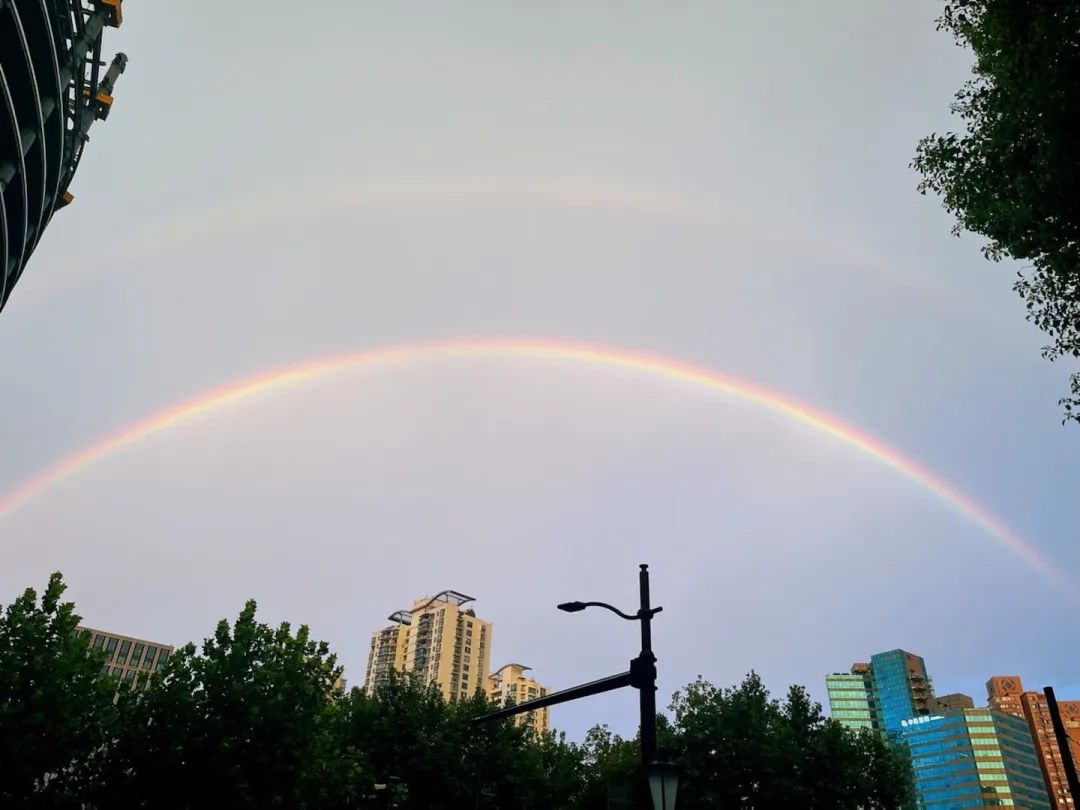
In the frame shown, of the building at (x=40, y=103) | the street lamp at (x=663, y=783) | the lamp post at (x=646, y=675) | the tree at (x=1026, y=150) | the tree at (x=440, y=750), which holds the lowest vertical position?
the street lamp at (x=663, y=783)

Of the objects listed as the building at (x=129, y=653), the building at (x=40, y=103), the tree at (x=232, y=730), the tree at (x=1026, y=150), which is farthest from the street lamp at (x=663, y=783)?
the building at (x=129, y=653)

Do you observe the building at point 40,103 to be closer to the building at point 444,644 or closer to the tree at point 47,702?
the tree at point 47,702

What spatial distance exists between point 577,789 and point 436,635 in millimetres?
137727

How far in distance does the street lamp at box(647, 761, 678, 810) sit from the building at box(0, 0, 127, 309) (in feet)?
73.7

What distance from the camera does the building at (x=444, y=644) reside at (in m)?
172

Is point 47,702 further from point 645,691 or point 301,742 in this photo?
point 645,691

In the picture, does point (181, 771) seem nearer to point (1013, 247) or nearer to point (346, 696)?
point (346, 696)

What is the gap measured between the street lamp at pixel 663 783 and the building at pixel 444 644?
169139 mm

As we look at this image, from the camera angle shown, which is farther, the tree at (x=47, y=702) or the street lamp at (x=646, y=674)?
the tree at (x=47, y=702)

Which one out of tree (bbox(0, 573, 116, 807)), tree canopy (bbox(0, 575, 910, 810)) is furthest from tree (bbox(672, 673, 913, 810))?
tree (bbox(0, 573, 116, 807))

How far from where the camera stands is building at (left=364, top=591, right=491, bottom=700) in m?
172

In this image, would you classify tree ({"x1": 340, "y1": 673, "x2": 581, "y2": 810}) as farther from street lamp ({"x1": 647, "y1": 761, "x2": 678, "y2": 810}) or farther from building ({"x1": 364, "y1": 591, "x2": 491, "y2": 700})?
building ({"x1": 364, "y1": 591, "x2": 491, "y2": 700})

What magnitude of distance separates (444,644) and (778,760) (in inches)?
5739

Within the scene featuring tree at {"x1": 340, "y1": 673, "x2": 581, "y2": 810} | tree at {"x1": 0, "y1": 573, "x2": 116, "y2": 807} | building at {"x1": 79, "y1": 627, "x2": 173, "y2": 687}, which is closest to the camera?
tree at {"x1": 0, "y1": 573, "x2": 116, "y2": 807}
